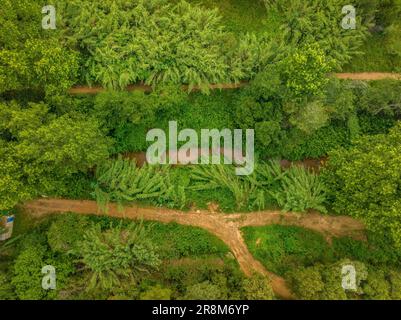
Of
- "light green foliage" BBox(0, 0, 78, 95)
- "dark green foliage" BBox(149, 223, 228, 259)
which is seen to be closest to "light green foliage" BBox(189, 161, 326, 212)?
"dark green foliage" BBox(149, 223, 228, 259)

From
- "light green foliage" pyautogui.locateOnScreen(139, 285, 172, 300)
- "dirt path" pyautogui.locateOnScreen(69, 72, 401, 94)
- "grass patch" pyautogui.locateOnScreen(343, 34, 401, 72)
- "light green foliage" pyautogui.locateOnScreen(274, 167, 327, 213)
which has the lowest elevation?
"light green foliage" pyautogui.locateOnScreen(139, 285, 172, 300)

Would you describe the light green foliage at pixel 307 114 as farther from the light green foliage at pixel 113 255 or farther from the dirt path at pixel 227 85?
the light green foliage at pixel 113 255

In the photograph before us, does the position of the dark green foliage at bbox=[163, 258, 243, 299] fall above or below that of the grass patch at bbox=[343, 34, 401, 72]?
below

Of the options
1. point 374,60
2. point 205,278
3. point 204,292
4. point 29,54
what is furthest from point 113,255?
point 374,60

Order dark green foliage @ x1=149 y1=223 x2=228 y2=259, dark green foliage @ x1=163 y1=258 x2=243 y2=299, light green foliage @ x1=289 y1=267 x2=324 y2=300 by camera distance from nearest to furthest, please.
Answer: dark green foliage @ x1=163 y1=258 x2=243 y2=299, light green foliage @ x1=289 y1=267 x2=324 y2=300, dark green foliage @ x1=149 y1=223 x2=228 y2=259

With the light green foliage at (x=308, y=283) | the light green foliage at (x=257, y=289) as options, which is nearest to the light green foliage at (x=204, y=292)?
the light green foliage at (x=257, y=289)

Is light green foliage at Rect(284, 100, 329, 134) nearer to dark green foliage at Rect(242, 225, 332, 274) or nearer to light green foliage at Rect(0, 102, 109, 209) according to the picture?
dark green foliage at Rect(242, 225, 332, 274)

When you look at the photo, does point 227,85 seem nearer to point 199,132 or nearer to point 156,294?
point 199,132
